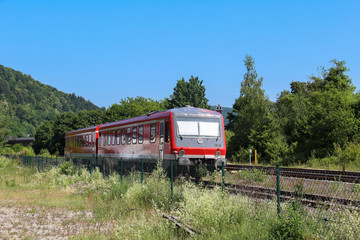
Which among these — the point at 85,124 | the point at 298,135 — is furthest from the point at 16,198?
the point at 85,124

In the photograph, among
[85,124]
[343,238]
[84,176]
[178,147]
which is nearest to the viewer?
[343,238]

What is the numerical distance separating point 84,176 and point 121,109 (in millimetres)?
71040

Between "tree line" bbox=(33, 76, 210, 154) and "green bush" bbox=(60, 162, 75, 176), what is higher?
"tree line" bbox=(33, 76, 210, 154)

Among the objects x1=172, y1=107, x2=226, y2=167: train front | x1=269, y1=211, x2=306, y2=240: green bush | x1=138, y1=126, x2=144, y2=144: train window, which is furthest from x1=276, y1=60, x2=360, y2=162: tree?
x1=269, y1=211, x2=306, y2=240: green bush

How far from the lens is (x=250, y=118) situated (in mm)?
40625

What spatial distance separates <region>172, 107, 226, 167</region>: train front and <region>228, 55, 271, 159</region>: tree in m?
20.1

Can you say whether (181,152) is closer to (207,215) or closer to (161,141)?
(161,141)

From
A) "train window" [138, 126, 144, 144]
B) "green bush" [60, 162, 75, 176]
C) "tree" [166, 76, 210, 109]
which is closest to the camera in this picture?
"train window" [138, 126, 144, 144]

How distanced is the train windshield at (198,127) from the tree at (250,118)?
65.9 ft

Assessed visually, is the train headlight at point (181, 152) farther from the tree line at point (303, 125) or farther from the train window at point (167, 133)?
the tree line at point (303, 125)

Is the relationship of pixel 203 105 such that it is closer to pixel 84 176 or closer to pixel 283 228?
pixel 84 176

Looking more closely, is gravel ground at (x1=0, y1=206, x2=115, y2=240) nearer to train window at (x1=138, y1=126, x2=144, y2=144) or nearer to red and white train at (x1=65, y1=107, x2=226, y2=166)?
red and white train at (x1=65, y1=107, x2=226, y2=166)

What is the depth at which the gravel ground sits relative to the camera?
942 centimetres

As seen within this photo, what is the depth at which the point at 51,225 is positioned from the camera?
34.5ft
